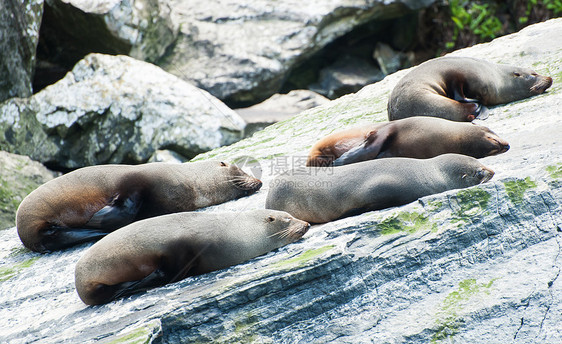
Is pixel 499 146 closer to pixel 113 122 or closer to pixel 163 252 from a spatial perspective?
pixel 163 252

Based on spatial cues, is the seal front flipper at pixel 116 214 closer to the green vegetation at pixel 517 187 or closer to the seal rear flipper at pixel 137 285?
the seal rear flipper at pixel 137 285

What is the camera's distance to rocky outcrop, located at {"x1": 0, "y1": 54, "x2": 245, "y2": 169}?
9.48m

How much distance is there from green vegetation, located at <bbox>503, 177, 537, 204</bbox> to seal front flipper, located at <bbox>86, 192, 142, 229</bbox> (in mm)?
3083

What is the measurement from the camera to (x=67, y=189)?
18.4 feet

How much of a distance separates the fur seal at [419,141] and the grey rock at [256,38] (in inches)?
275

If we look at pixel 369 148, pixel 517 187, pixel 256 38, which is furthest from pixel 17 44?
pixel 517 187

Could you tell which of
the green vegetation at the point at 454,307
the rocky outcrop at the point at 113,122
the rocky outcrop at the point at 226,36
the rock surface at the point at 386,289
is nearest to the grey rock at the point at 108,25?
the rocky outcrop at the point at 226,36

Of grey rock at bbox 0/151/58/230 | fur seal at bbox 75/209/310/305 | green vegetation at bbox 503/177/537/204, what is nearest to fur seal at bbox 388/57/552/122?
green vegetation at bbox 503/177/537/204

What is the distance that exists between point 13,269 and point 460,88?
15.2 feet

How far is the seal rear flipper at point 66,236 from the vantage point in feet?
17.9

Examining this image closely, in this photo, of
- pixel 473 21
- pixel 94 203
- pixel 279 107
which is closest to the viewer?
pixel 94 203

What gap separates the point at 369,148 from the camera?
549 cm

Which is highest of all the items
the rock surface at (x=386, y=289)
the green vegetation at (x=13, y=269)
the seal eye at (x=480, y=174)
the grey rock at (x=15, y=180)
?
the seal eye at (x=480, y=174)

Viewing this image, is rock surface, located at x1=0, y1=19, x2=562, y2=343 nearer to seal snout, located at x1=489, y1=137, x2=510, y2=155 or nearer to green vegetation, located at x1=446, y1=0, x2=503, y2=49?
seal snout, located at x1=489, y1=137, x2=510, y2=155
